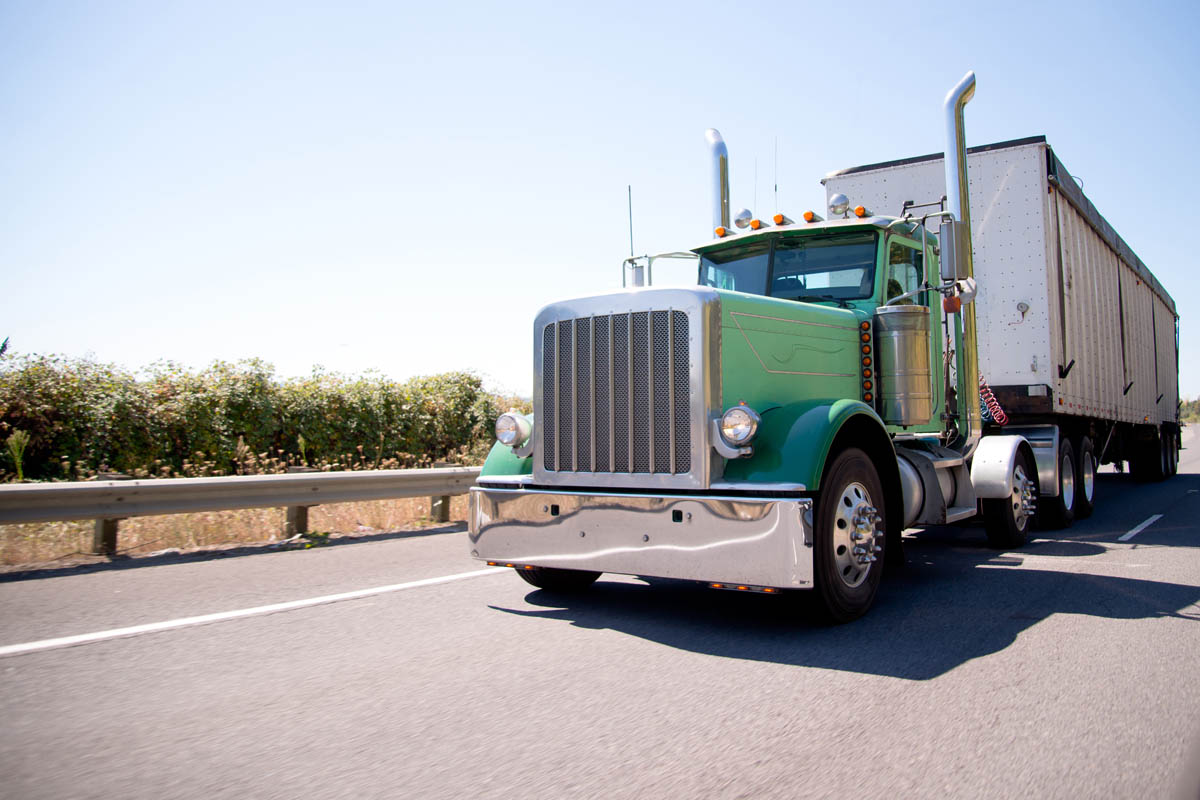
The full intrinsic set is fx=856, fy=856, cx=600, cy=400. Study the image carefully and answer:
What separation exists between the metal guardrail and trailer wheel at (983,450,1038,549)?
5.52 m

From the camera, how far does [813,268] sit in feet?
21.2

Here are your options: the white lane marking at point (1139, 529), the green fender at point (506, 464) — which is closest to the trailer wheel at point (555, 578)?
the green fender at point (506, 464)

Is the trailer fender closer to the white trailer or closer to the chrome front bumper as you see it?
the white trailer

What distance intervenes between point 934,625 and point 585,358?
8.23ft

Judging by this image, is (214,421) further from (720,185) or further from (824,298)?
(824,298)

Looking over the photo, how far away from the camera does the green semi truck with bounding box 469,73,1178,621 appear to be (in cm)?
452

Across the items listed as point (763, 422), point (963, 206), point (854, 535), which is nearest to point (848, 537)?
point (854, 535)

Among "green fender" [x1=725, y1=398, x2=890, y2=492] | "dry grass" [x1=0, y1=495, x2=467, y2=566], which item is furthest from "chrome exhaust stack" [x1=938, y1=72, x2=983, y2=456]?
→ "dry grass" [x1=0, y1=495, x2=467, y2=566]

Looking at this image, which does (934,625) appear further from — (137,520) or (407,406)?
(407,406)

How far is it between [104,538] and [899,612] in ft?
20.1

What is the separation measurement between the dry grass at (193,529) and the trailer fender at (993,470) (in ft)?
18.7

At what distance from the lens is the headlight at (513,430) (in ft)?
17.8

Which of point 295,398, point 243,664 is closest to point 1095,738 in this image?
point 243,664

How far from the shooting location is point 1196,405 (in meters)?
121
